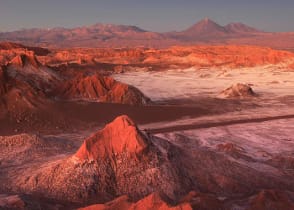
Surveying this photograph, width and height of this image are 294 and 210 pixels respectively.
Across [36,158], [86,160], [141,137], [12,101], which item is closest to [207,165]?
[141,137]

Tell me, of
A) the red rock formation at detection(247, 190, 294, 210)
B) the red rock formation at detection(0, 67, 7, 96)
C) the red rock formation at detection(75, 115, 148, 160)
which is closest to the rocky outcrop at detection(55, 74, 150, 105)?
the red rock formation at detection(0, 67, 7, 96)

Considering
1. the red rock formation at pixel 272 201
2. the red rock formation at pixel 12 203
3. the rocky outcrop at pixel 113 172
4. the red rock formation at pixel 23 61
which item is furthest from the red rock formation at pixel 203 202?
the red rock formation at pixel 23 61

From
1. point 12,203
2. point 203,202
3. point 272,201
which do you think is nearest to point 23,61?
point 12,203

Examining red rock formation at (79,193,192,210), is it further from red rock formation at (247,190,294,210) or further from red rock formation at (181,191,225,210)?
red rock formation at (247,190,294,210)

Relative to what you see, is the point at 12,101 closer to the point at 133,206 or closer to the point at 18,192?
the point at 18,192

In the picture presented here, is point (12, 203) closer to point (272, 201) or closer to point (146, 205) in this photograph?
point (146, 205)
